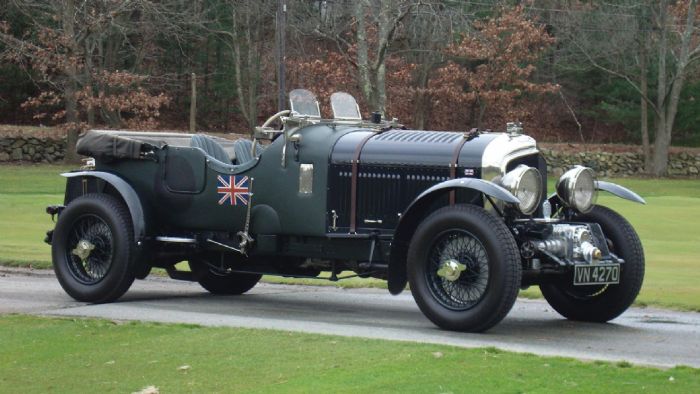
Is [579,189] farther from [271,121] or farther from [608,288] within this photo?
[271,121]

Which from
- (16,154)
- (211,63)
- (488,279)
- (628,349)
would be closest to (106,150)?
(488,279)

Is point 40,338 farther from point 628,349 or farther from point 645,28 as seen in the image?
point 645,28

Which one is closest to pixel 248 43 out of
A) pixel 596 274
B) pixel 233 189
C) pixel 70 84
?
pixel 70 84

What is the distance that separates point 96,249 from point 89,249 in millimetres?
112

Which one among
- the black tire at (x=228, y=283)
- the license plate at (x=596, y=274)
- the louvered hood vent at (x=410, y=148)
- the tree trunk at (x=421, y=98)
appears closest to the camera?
the license plate at (x=596, y=274)

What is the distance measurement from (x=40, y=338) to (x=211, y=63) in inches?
1584

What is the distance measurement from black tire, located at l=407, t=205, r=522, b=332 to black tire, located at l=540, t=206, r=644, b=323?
3.08ft

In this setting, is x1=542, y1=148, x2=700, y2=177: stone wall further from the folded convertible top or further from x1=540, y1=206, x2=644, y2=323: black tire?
x1=540, y1=206, x2=644, y2=323: black tire

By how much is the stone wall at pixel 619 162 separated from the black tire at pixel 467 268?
118 ft

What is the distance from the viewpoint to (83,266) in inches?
461

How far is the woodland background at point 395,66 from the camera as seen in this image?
4100 cm

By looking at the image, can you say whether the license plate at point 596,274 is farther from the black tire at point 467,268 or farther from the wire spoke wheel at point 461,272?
the wire spoke wheel at point 461,272

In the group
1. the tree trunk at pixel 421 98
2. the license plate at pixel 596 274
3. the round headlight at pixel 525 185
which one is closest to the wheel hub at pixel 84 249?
the round headlight at pixel 525 185

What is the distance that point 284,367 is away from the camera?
25.3 ft
